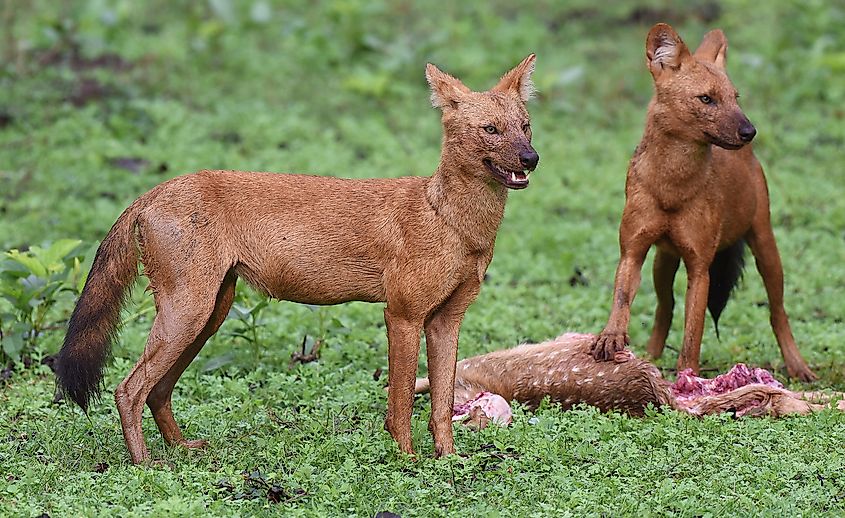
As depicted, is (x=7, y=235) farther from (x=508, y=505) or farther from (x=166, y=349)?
(x=508, y=505)

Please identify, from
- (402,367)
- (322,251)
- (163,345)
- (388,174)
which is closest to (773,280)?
(402,367)

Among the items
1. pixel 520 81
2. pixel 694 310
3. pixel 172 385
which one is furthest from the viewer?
pixel 694 310

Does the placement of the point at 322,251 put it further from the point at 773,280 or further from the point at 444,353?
the point at 773,280

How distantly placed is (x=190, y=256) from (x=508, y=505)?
72.9 inches

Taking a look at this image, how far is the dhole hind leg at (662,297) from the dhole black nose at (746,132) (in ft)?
3.67

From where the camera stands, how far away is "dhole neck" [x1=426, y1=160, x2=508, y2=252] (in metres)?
5.84

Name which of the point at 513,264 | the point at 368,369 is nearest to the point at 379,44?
the point at 513,264

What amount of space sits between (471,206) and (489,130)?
1.23 ft

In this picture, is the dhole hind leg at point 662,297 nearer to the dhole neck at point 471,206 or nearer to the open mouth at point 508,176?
the dhole neck at point 471,206

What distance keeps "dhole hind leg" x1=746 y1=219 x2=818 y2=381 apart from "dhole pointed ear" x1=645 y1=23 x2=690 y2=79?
133 centimetres

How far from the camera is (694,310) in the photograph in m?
7.21

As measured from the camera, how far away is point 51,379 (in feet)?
23.6

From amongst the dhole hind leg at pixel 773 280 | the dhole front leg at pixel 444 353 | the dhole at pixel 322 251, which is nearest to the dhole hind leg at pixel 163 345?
the dhole at pixel 322 251

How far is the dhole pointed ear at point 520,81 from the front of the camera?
19.6 ft
